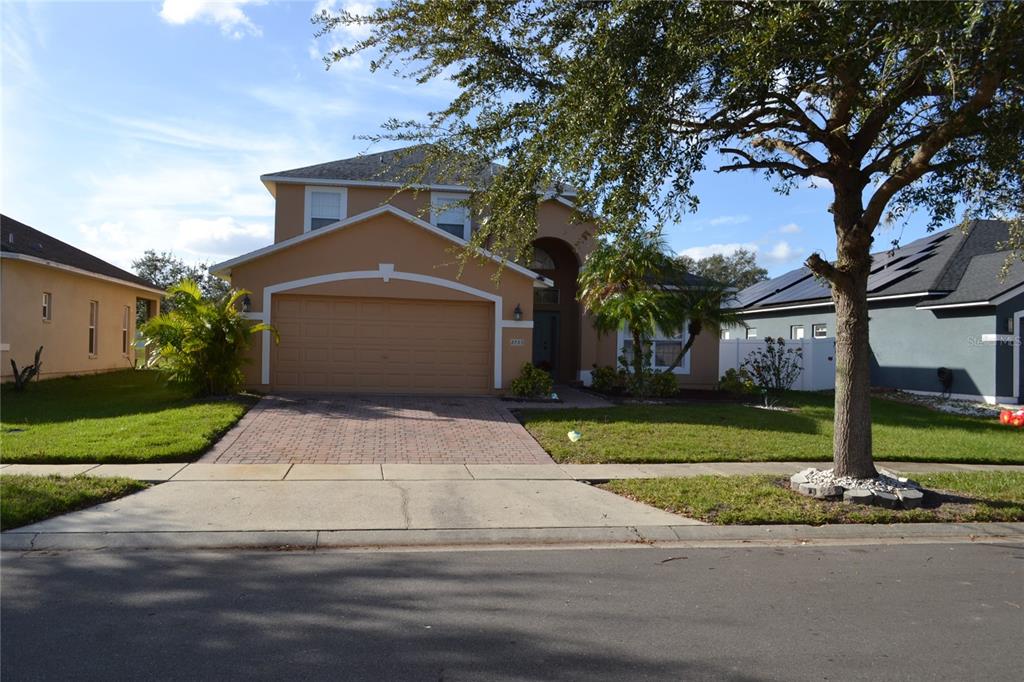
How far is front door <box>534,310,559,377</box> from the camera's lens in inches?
890

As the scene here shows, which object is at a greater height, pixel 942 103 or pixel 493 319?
pixel 942 103

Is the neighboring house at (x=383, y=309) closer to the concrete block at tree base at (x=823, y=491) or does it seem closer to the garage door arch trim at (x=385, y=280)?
the garage door arch trim at (x=385, y=280)

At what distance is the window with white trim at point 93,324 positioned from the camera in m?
23.0

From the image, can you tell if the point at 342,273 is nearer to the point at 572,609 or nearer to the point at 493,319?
the point at 493,319

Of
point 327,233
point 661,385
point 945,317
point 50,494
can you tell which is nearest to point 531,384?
point 661,385

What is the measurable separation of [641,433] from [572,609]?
25.5 feet

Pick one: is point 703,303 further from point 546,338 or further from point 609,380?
point 546,338

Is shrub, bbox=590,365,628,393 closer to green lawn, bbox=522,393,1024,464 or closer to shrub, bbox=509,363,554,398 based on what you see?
green lawn, bbox=522,393,1024,464

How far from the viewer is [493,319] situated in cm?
1755

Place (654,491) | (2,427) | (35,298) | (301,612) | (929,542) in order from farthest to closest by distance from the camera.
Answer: (35,298) → (2,427) → (654,491) → (929,542) → (301,612)

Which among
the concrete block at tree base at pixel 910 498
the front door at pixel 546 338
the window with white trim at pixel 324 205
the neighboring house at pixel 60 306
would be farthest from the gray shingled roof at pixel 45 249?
the concrete block at tree base at pixel 910 498

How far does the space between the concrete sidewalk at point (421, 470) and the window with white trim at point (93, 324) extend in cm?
1515

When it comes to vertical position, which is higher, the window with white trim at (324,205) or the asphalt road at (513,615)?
the window with white trim at (324,205)

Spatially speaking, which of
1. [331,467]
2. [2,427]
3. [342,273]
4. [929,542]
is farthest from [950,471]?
[2,427]
